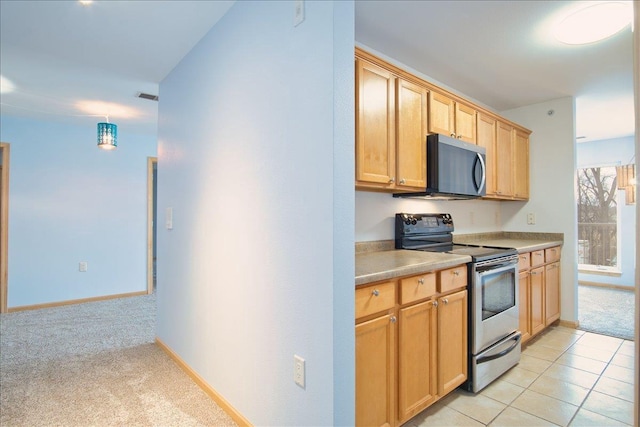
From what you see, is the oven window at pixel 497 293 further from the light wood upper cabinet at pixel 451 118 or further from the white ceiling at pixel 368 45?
the white ceiling at pixel 368 45

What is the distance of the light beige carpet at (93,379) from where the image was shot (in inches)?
74.5

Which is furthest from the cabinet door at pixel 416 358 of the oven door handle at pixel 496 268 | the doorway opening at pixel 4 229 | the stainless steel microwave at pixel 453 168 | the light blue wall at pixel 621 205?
the light blue wall at pixel 621 205

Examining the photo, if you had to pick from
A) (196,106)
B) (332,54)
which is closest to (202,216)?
(196,106)

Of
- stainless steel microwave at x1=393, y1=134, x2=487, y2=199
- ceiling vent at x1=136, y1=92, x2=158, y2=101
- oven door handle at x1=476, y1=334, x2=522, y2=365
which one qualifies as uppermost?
ceiling vent at x1=136, y1=92, x2=158, y2=101

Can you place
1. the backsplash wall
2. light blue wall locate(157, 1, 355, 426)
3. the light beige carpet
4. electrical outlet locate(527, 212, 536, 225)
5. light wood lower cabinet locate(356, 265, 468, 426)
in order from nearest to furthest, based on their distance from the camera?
1. light blue wall locate(157, 1, 355, 426)
2. light wood lower cabinet locate(356, 265, 468, 426)
3. the light beige carpet
4. the backsplash wall
5. electrical outlet locate(527, 212, 536, 225)

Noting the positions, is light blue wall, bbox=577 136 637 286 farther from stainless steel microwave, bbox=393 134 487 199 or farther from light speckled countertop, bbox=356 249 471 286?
light speckled countertop, bbox=356 249 471 286

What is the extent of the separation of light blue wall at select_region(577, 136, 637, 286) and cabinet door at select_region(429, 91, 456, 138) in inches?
165

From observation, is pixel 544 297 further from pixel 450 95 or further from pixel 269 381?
pixel 269 381

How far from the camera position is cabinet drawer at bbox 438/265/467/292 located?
1936mm

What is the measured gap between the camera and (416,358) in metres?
1.79

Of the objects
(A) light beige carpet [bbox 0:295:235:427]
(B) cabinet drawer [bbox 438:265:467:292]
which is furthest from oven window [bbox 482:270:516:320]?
(A) light beige carpet [bbox 0:295:235:427]

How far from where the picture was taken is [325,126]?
1.30 meters

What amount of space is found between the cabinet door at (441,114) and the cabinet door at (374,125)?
49 centimetres

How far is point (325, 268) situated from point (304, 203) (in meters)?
0.30
